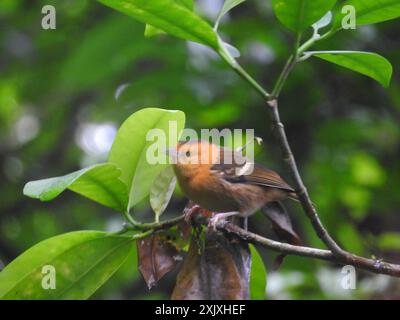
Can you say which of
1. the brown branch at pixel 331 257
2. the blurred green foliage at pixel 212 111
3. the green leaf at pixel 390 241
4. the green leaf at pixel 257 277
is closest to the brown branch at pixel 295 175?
the brown branch at pixel 331 257

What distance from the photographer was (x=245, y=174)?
9.39ft

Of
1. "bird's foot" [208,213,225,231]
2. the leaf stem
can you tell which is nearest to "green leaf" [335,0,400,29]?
the leaf stem

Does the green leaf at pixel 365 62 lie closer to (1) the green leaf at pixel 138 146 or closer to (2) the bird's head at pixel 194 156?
(1) the green leaf at pixel 138 146

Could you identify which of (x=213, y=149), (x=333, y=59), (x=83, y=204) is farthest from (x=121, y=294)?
(x=333, y=59)

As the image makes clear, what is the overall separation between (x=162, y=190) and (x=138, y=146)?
0.20 metres

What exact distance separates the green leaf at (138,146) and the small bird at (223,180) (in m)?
0.20

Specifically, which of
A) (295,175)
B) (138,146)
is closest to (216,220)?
(138,146)

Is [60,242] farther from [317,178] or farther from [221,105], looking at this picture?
[317,178]

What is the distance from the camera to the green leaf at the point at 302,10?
1950mm

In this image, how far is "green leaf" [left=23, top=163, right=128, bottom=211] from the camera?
6.02 feet

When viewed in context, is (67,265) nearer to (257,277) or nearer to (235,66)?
(257,277)

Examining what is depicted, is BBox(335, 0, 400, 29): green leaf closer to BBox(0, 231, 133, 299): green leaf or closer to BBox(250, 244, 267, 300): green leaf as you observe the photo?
BBox(250, 244, 267, 300): green leaf

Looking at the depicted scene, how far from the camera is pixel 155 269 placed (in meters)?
2.16

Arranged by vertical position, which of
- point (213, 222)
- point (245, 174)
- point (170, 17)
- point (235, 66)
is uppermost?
point (170, 17)
